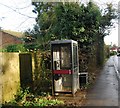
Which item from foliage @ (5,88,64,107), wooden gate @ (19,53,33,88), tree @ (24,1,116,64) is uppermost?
tree @ (24,1,116,64)

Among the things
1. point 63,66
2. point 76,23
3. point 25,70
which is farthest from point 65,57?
point 76,23

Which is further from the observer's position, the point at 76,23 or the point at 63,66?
the point at 76,23

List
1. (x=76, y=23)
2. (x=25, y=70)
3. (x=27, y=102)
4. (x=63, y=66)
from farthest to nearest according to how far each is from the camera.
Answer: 1. (x=76, y=23)
2. (x=63, y=66)
3. (x=25, y=70)
4. (x=27, y=102)

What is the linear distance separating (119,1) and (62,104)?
336 inches

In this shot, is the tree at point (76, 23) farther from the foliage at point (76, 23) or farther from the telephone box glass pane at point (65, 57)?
the telephone box glass pane at point (65, 57)

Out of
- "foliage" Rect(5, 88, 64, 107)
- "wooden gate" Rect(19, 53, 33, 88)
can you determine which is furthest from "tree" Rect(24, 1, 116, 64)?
"foliage" Rect(5, 88, 64, 107)

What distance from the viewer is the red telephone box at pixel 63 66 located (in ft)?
35.8

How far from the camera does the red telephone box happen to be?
10.9 meters

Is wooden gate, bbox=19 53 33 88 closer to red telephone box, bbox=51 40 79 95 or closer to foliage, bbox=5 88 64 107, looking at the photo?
red telephone box, bbox=51 40 79 95

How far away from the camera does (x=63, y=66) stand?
445 inches

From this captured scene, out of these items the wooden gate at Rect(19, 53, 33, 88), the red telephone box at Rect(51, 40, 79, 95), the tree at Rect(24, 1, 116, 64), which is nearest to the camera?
the wooden gate at Rect(19, 53, 33, 88)

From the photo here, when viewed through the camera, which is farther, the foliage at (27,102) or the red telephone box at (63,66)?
the red telephone box at (63,66)

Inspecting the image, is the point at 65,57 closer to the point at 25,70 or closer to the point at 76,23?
the point at 25,70

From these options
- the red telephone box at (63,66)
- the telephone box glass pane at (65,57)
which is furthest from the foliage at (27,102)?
the telephone box glass pane at (65,57)
